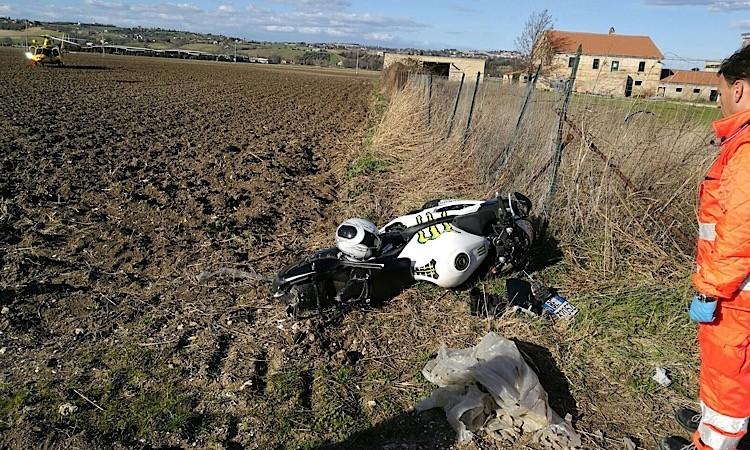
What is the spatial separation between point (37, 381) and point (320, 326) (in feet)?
6.22

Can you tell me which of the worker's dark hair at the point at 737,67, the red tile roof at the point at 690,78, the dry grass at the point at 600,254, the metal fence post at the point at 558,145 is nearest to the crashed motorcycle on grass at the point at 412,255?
the dry grass at the point at 600,254

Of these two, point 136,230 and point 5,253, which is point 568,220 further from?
point 5,253

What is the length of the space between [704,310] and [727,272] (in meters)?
0.22

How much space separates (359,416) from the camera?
11.2ft

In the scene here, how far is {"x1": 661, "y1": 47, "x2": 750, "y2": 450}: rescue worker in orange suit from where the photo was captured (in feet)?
7.93

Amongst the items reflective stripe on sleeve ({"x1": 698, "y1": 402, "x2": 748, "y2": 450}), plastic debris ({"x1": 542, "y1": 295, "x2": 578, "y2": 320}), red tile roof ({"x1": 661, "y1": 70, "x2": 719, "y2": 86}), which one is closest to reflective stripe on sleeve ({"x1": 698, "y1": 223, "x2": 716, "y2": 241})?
reflective stripe on sleeve ({"x1": 698, "y1": 402, "x2": 748, "y2": 450})

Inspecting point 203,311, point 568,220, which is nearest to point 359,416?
point 203,311

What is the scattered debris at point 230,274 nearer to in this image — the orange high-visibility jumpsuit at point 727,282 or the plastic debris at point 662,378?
the plastic debris at point 662,378

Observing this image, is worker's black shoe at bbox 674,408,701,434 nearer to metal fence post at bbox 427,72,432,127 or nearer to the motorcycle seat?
the motorcycle seat

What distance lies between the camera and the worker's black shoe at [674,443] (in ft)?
10.4

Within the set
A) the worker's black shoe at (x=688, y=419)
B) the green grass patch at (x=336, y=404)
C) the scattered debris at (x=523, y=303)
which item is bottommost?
the green grass patch at (x=336, y=404)

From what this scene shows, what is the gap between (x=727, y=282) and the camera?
2.48 meters

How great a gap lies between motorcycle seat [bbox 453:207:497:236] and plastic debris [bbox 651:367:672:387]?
A: 167 cm

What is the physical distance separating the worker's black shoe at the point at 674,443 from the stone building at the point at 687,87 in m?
3.64
